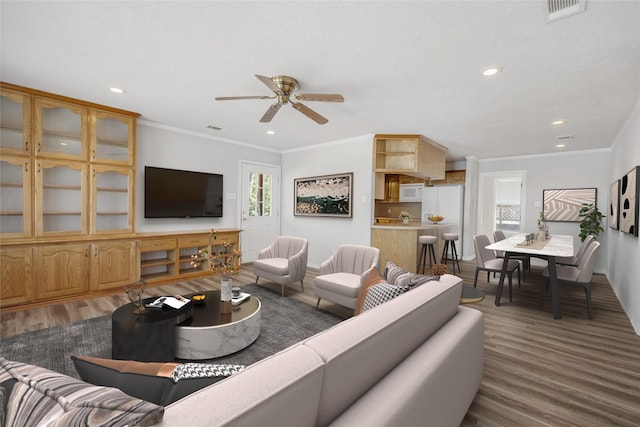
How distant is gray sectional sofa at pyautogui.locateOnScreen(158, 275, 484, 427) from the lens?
673mm

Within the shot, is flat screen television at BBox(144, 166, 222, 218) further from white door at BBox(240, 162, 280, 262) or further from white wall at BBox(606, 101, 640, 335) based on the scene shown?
white wall at BBox(606, 101, 640, 335)

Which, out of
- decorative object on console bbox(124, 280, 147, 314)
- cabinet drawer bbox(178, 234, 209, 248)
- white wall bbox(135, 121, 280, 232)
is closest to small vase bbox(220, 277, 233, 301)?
decorative object on console bbox(124, 280, 147, 314)

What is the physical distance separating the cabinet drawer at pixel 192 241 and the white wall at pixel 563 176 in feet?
19.9

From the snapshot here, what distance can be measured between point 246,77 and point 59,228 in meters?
3.18

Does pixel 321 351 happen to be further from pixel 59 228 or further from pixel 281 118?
pixel 59 228

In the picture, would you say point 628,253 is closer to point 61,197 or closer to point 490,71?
point 490,71

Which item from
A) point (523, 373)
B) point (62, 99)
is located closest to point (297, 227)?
point (62, 99)

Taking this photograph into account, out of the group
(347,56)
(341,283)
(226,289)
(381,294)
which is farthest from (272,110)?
(381,294)

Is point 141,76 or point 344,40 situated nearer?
point 344,40

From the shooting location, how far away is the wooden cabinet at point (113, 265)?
3.79 m

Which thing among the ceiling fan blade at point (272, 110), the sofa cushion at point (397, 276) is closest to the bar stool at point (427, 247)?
A: the sofa cushion at point (397, 276)

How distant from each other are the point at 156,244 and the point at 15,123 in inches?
83.9

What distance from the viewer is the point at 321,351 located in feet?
2.98

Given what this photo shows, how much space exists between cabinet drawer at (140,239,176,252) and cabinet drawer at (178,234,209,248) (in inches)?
4.9
